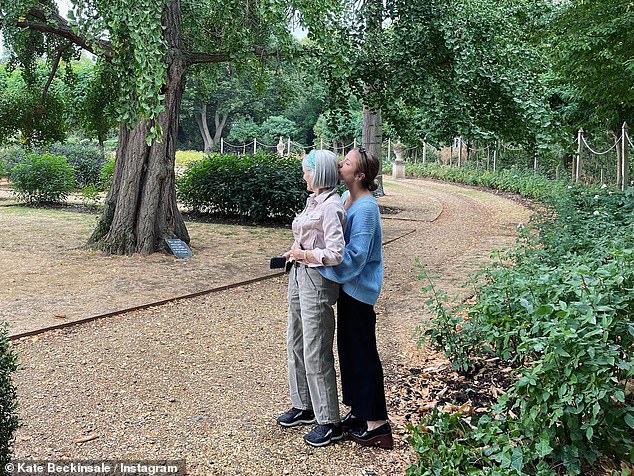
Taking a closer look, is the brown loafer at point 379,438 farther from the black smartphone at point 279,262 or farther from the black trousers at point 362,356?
the black smartphone at point 279,262

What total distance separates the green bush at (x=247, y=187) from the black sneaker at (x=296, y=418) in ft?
30.5

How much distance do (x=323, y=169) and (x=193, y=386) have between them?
191 centimetres

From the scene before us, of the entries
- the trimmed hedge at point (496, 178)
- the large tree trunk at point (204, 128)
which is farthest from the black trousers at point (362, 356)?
the large tree trunk at point (204, 128)

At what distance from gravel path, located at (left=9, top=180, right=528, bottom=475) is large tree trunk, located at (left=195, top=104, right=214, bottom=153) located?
40.9 meters

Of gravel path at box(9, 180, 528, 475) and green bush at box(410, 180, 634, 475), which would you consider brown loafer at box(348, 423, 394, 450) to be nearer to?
gravel path at box(9, 180, 528, 475)

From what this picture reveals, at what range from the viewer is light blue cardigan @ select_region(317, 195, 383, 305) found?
3.42 metres

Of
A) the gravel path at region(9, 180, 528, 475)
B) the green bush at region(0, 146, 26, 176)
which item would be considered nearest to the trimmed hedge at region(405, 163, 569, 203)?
the gravel path at region(9, 180, 528, 475)

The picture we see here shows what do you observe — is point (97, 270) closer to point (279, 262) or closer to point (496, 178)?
point (279, 262)

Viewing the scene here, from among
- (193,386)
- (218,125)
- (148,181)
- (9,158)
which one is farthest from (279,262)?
(218,125)

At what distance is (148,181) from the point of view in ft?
30.7

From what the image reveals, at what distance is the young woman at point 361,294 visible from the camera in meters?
3.44

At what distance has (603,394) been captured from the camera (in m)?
2.57

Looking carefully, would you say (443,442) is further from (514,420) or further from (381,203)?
(381,203)

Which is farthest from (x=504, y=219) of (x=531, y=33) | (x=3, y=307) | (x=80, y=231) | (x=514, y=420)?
(x=514, y=420)
